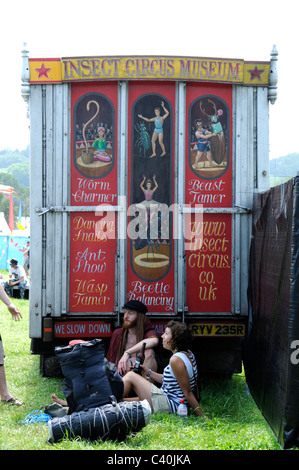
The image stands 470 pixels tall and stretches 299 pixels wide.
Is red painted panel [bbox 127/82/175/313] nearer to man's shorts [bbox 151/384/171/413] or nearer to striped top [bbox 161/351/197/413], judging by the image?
striped top [bbox 161/351/197/413]

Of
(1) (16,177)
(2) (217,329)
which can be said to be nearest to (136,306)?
(2) (217,329)

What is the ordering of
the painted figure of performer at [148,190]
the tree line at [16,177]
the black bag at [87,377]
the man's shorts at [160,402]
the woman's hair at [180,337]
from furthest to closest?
the tree line at [16,177], the painted figure of performer at [148,190], the woman's hair at [180,337], the man's shorts at [160,402], the black bag at [87,377]

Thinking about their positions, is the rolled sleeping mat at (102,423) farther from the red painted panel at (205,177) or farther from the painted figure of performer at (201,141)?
the painted figure of performer at (201,141)

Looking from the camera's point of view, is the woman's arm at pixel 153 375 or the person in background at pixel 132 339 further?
the person in background at pixel 132 339

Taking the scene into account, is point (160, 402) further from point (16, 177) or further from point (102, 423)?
point (16, 177)

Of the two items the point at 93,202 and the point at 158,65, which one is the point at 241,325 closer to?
the point at 93,202

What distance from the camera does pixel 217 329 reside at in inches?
277

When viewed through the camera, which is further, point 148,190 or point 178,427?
point 148,190

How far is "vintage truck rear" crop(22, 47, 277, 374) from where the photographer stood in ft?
23.0

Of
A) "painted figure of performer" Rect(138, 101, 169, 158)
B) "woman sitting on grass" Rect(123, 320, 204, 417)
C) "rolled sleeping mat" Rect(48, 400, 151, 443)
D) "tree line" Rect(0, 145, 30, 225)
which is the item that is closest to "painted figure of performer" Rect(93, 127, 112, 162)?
"painted figure of performer" Rect(138, 101, 169, 158)

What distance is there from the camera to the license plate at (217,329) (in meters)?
7.03

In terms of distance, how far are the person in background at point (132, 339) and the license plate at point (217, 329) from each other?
1.52 feet

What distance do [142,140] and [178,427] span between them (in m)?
3.11

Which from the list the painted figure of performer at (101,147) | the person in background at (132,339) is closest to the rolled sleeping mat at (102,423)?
the person in background at (132,339)
